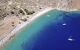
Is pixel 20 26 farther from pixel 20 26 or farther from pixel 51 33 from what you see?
pixel 51 33

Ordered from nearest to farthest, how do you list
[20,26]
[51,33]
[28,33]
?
[51,33] < [28,33] < [20,26]

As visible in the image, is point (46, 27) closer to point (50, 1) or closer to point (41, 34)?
point (41, 34)

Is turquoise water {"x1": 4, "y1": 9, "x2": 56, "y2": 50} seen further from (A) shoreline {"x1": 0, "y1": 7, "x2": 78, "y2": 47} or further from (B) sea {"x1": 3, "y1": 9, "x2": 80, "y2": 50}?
(A) shoreline {"x1": 0, "y1": 7, "x2": 78, "y2": 47}

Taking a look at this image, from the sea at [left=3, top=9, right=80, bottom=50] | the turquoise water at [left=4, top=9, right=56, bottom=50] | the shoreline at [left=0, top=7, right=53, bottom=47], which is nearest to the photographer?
the sea at [left=3, top=9, right=80, bottom=50]

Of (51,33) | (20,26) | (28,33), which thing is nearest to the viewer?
(51,33)

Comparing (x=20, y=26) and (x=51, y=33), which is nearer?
(x=51, y=33)

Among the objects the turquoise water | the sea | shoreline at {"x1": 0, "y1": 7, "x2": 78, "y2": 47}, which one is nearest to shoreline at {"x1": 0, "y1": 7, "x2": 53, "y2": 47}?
shoreline at {"x1": 0, "y1": 7, "x2": 78, "y2": 47}

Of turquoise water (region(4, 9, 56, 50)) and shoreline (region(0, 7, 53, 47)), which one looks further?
shoreline (region(0, 7, 53, 47))

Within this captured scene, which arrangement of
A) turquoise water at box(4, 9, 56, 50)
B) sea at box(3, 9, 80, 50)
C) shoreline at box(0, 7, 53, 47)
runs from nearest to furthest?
sea at box(3, 9, 80, 50) < turquoise water at box(4, 9, 56, 50) < shoreline at box(0, 7, 53, 47)

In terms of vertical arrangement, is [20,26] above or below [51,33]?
above

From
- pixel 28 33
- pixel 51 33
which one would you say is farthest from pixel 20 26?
pixel 51 33
